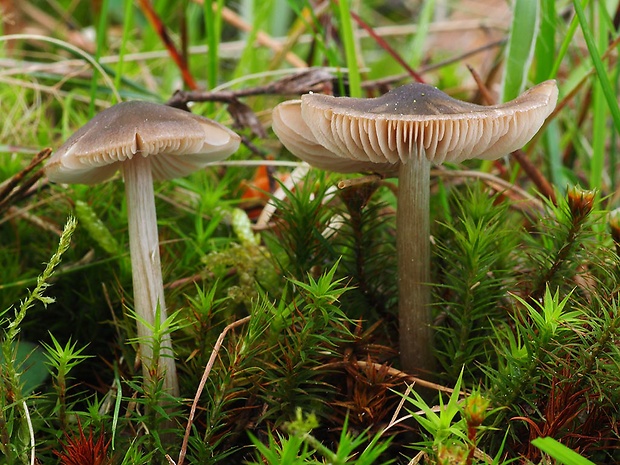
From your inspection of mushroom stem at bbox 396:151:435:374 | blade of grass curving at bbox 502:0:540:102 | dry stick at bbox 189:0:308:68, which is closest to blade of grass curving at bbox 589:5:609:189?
blade of grass curving at bbox 502:0:540:102

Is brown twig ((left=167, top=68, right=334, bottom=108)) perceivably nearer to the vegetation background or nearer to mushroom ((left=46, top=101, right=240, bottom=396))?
the vegetation background

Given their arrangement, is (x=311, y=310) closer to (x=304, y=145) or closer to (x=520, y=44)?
(x=304, y=145)

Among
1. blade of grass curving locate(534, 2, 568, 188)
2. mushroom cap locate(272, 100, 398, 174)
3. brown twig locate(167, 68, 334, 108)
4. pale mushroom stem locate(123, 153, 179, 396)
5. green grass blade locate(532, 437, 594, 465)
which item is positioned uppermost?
blade of grass curving locate(534, 2, 568, 188)

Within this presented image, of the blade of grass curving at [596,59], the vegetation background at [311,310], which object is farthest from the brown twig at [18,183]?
Result: the blade of grass curving at [596,59]

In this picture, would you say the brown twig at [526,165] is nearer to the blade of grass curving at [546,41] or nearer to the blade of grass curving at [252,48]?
the blade of grass curving at [546,41]

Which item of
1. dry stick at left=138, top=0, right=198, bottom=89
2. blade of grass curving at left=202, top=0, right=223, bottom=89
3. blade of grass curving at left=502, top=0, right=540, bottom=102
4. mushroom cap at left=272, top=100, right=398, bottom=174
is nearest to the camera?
mushroom cap at left=272, top=100, right=398, bottom=174

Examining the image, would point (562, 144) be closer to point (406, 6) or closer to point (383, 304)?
point (383, 304)

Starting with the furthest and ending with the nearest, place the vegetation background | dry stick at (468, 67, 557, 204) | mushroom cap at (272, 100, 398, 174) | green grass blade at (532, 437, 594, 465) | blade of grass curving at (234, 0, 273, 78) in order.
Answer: blade of grass curving at (234, 0, 273, 78) → dry stick at (468, 67, 557, 204) → mushroom cap at (272, 100, 398, 174) → the vegetation background → green grass blade at (532, 437, 594, 465)
